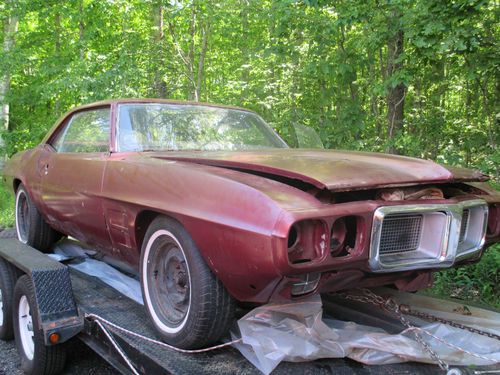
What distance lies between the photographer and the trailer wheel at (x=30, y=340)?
2834 millimetres

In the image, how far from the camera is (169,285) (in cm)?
257

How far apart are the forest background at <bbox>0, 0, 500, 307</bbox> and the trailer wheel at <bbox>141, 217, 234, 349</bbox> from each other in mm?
2459

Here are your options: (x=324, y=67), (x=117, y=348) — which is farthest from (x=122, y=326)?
(x=324, y=67)

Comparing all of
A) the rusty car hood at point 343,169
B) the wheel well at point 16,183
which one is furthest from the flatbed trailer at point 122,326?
the wheel well at point 16,183

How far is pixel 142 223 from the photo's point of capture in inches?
110

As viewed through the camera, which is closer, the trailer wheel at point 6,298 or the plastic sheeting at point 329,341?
the plastic sheeting at point 329,341

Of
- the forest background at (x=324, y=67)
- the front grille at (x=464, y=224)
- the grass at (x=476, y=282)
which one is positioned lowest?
the grass at (x=476, y=282)

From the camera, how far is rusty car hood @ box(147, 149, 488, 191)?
6.97 ft

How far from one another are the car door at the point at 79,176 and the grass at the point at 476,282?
Result: 2739 mm

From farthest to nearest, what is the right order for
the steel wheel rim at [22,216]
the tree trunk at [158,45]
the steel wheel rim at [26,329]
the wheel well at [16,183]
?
the tree trunk at [158,45] → the wheel well at [16,183] → the steel wheel rim at [22,216] → the steel wheel rim at [26,329]

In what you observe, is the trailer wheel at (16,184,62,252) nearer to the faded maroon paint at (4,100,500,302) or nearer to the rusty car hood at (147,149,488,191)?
the faded maroon paint at (4,100,500,302)

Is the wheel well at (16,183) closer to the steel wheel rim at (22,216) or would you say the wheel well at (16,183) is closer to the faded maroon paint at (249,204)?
the steel wheel rim at (22,216)

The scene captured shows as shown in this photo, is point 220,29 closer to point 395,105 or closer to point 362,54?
point 362,54

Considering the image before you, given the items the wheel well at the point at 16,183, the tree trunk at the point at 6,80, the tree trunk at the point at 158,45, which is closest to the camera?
the wheel well at the point at 16,183
